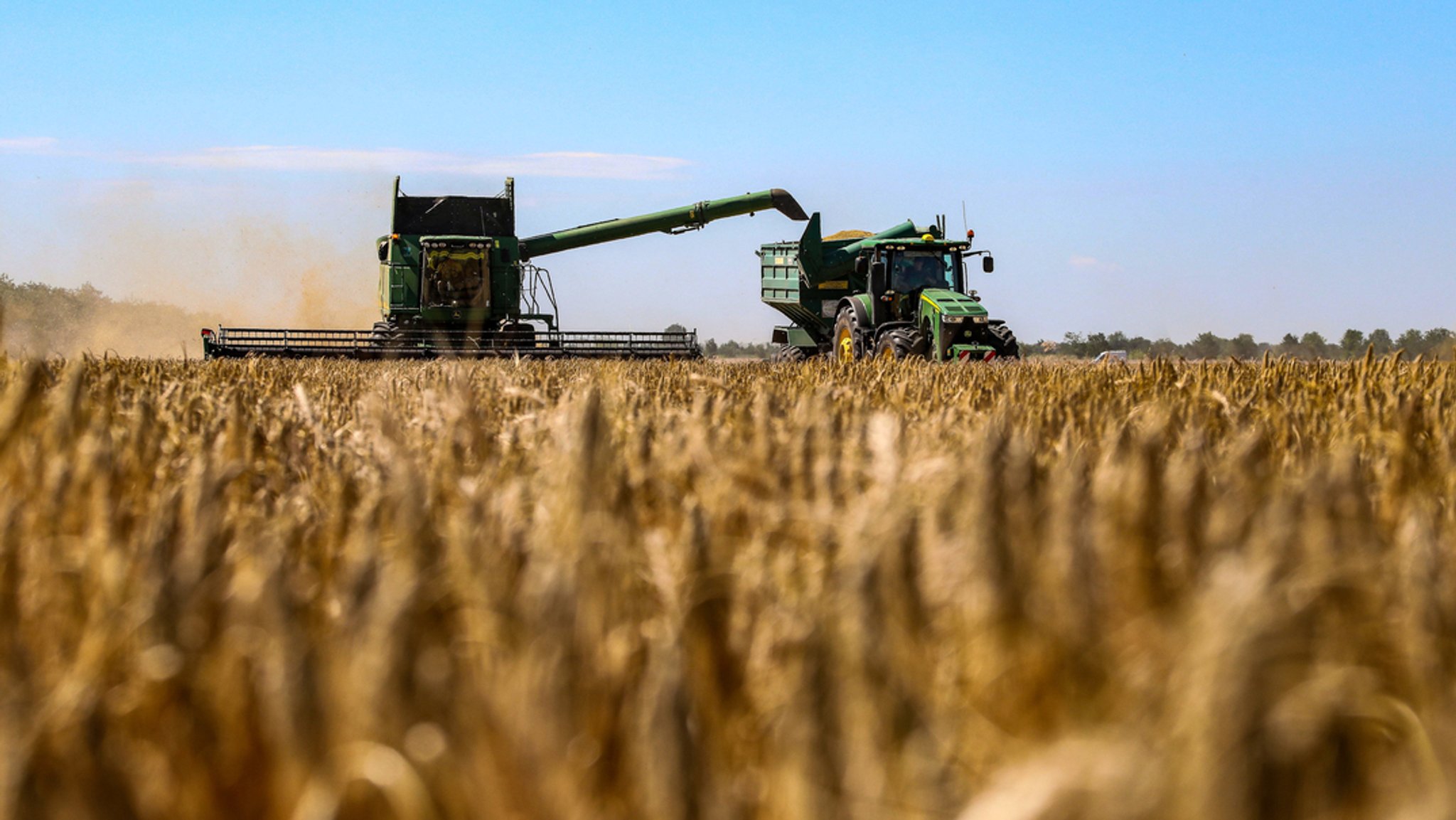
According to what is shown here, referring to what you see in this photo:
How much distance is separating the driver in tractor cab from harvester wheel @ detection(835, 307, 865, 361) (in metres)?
0.82

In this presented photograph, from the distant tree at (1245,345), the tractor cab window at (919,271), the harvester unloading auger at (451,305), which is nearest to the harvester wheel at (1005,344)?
the tractor cab window at (919,271)

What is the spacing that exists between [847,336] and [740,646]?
17512 mm

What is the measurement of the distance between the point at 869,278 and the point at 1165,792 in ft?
55.3

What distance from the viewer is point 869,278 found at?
1722cm

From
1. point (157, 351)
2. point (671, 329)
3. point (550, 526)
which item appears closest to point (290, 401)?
point (550, 526)

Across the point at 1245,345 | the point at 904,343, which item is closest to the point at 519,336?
the point at 904,343

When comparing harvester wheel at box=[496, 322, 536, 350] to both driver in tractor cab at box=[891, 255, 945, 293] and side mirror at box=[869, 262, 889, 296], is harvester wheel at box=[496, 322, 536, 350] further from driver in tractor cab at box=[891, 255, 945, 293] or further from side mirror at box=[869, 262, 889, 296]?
driver in tractor cab at box=[891, 255, 945, 293]

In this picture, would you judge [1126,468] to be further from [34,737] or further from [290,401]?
[290,401]

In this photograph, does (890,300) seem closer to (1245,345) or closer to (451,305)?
(451,305)

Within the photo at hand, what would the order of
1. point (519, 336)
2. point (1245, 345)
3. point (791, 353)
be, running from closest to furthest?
point (519, 336)
point (791, 353)
point (1245, 345)

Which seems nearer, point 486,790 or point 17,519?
point 486,790

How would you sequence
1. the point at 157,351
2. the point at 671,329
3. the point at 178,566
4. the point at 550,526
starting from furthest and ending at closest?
the point at 157,351 < the point at 671,329 < the point at 550,526 < the point at 178,566

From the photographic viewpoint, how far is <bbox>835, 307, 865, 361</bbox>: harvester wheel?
1744 centimetres

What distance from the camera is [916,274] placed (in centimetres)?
1731
